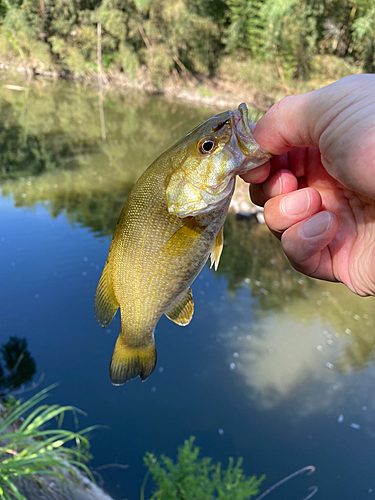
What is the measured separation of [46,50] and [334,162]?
30.7 metres

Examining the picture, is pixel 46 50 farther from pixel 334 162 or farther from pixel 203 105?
pixel 334 162

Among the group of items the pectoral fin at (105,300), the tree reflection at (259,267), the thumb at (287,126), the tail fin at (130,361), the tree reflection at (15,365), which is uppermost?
the thumb at (287,126)

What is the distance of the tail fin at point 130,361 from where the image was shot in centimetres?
139

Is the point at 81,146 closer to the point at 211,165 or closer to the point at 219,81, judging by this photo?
the point at 211,165

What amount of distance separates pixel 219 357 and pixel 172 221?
4403 millimetres

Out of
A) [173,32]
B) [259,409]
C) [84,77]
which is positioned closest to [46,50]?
[84,77]

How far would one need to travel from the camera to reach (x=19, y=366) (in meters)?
4.88

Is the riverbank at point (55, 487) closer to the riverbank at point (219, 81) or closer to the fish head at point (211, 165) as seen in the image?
the fish head at point (211, 165)

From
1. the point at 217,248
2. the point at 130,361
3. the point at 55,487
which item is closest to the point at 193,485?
the point at 55,487

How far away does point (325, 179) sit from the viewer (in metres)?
1.70

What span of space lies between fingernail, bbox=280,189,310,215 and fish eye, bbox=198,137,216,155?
53 centimetres

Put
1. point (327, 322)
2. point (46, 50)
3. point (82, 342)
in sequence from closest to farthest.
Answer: point (82, 342), point (327, 322), point (46, 50)

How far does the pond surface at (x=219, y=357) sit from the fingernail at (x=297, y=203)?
361 centimetres

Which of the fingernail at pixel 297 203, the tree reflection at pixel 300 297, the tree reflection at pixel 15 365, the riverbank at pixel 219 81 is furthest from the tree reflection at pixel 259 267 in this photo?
the riverbank at pixel 219 81
